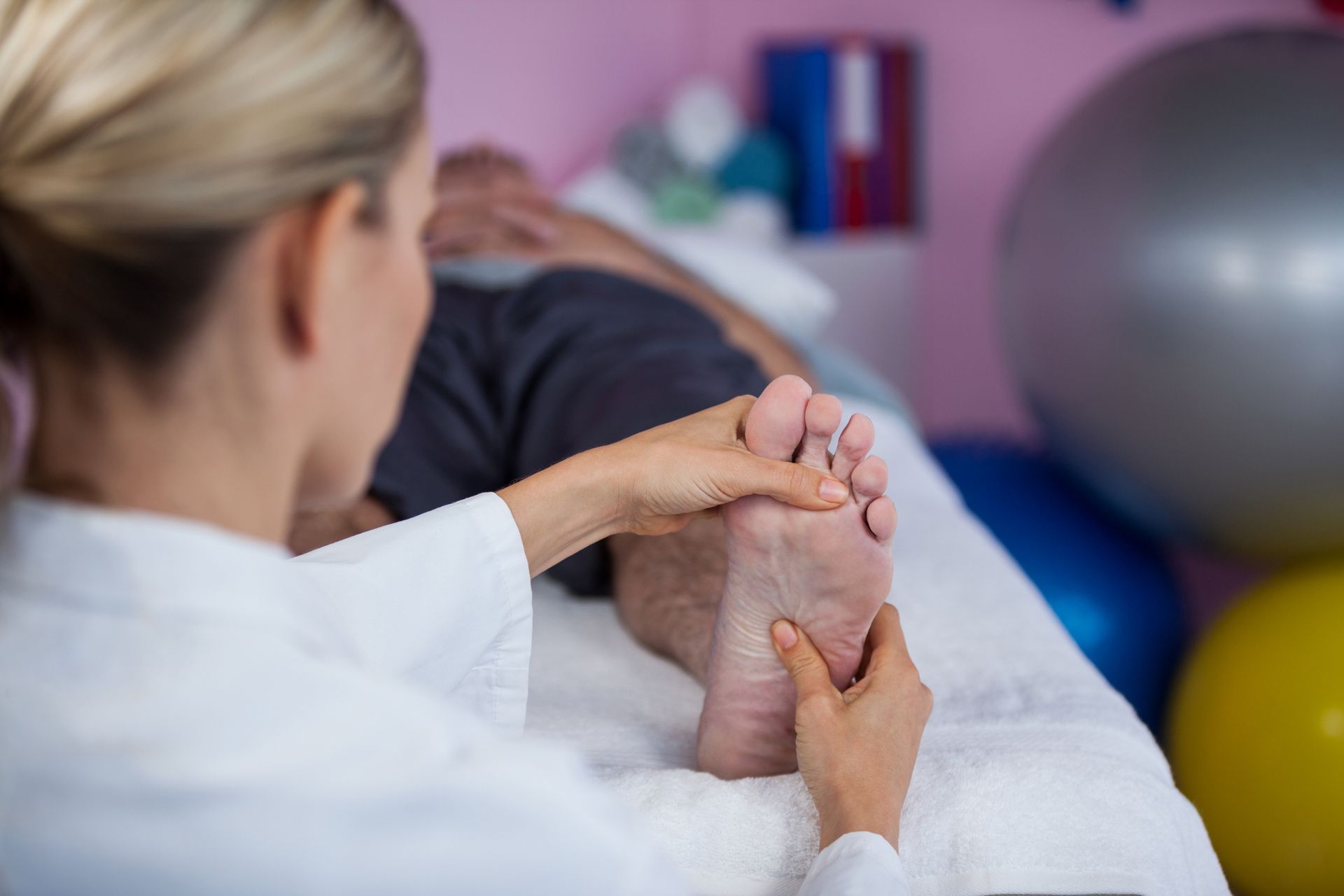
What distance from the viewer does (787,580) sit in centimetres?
79

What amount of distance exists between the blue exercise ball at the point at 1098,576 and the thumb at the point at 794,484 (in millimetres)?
906

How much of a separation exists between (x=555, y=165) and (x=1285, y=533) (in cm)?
161

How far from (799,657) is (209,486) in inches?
16.9

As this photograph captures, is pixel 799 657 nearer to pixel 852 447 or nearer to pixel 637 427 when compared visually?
pixel 852 447

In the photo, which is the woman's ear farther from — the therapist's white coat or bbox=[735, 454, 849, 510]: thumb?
bbox=[735, 454, 849, 510]: thumb

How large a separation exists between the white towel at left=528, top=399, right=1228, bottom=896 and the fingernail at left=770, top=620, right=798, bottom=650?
9cm

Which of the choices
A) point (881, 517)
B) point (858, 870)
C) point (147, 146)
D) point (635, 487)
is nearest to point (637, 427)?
point (635, 487)

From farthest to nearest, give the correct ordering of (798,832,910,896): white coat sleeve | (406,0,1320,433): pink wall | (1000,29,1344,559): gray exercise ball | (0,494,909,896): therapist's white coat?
(406,0,1320,433): pink wall, (1000,29,1344,559): gray exercise ball, (798,832,910,896): white coat sleeve, (0,494,909,896): therapist's white coat

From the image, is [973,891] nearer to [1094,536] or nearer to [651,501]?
[651,501]

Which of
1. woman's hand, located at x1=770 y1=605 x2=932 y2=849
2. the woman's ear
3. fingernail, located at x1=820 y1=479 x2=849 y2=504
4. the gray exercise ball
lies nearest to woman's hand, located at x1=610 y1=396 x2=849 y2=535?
fingernail, located at x1=820 y1=479 x2=849 y2=504

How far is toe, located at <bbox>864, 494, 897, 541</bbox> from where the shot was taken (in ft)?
2.48

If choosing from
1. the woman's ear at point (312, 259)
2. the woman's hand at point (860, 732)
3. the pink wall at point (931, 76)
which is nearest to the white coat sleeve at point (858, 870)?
the woman's hand at point (860, 732)

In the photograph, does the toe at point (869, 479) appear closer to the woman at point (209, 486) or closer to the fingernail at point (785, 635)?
the fingernail at point (785, 635)

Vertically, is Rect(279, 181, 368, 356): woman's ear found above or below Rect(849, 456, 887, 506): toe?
above
